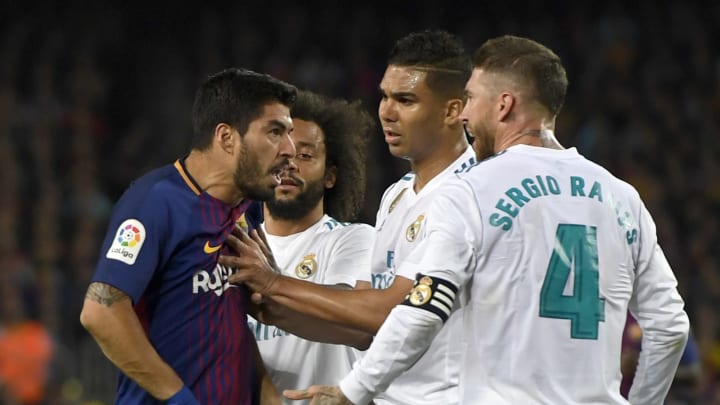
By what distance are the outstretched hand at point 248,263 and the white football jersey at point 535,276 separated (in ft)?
2.51

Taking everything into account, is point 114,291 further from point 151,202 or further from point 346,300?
point 346,300

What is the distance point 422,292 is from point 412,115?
1.39 meters

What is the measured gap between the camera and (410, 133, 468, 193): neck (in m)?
5.25

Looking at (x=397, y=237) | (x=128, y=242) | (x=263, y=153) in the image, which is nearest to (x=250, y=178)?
(x=263, y=153)

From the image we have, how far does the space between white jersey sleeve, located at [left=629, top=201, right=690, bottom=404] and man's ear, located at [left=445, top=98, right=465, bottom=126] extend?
109 cm

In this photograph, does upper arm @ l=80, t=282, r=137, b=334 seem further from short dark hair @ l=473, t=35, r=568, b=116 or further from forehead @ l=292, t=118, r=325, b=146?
forehead @ l=292, t=118, r=325, b=146

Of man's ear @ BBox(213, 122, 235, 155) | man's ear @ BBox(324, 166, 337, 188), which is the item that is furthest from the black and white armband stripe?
man's ear @ BBox(324, 166, 337, 188)

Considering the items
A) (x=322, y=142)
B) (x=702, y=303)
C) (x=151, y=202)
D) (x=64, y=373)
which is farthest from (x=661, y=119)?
(x=151, y=202)

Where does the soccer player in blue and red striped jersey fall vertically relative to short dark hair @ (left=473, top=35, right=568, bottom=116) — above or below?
below

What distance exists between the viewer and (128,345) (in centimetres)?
416

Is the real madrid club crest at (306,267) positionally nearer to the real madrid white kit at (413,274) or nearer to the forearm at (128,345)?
the real madrid white kit at (413,274)

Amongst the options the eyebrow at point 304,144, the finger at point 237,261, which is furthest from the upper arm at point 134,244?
the eyebrow at point 304,144

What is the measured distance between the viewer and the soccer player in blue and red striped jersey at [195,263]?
418 cm

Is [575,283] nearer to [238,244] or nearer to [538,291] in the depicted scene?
[538,291]
